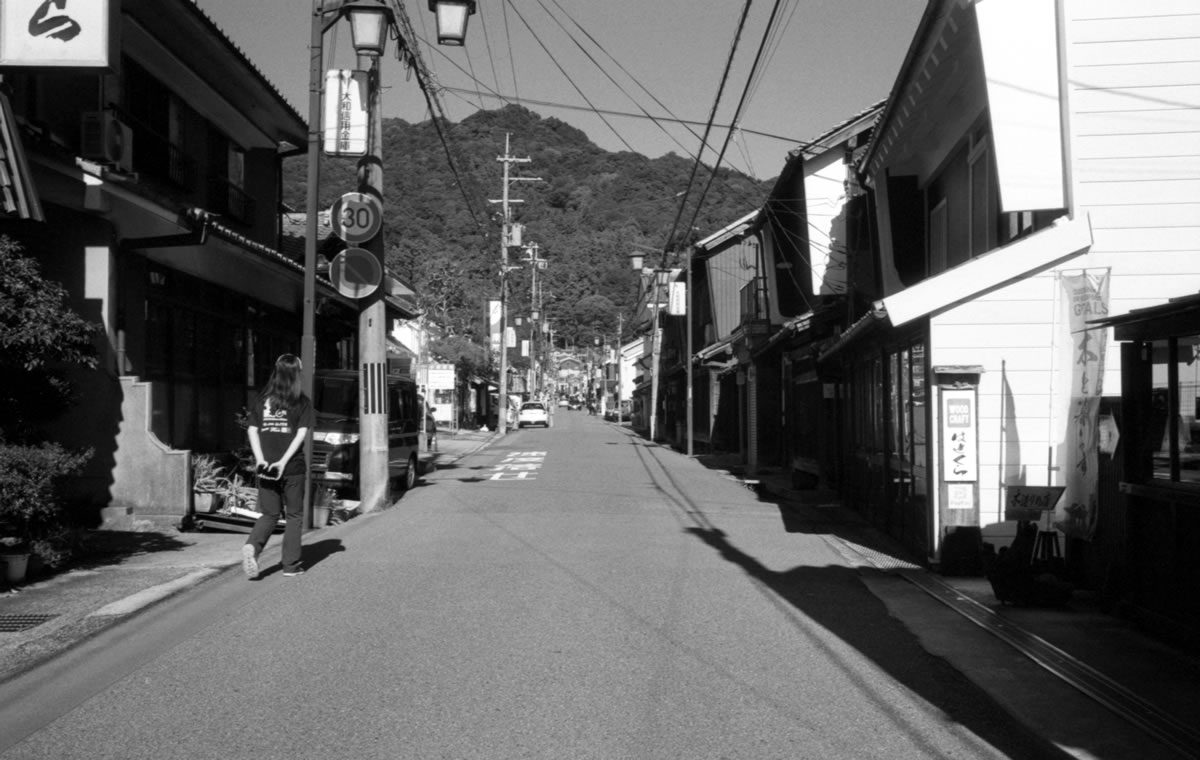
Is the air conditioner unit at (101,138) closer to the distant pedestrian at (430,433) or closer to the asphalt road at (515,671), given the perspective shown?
the asphalt road at (515,671)

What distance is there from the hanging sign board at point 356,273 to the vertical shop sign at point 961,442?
7.73 meters

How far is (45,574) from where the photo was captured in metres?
8.51

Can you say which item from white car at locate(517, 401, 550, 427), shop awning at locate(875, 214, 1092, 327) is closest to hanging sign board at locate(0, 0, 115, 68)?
shop awning at locate(875, 214, 1092, 327)

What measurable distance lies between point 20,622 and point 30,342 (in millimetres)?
2266

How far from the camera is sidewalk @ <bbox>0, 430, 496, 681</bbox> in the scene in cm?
647

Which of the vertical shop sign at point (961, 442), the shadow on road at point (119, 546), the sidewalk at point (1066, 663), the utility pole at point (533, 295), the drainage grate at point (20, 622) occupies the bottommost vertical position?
the sidewalk at point (1066, 663)

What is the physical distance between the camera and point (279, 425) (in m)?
8.80

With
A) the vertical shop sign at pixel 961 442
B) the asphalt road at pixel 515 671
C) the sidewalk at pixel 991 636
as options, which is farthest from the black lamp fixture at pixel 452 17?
the vertical shop sign at pixel 961 442

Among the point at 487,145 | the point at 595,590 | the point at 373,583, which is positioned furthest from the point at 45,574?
the point at 487,145

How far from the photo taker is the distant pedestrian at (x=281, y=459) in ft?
28.7

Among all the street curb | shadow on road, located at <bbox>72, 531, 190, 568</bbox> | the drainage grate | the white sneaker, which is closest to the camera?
the drainage grate

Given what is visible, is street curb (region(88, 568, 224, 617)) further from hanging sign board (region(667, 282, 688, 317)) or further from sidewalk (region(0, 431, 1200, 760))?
hanging sign board (region(667, 282, 688, 317))

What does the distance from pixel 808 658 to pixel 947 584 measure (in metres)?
3.18

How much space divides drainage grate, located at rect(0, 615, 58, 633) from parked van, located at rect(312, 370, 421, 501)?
668cm
